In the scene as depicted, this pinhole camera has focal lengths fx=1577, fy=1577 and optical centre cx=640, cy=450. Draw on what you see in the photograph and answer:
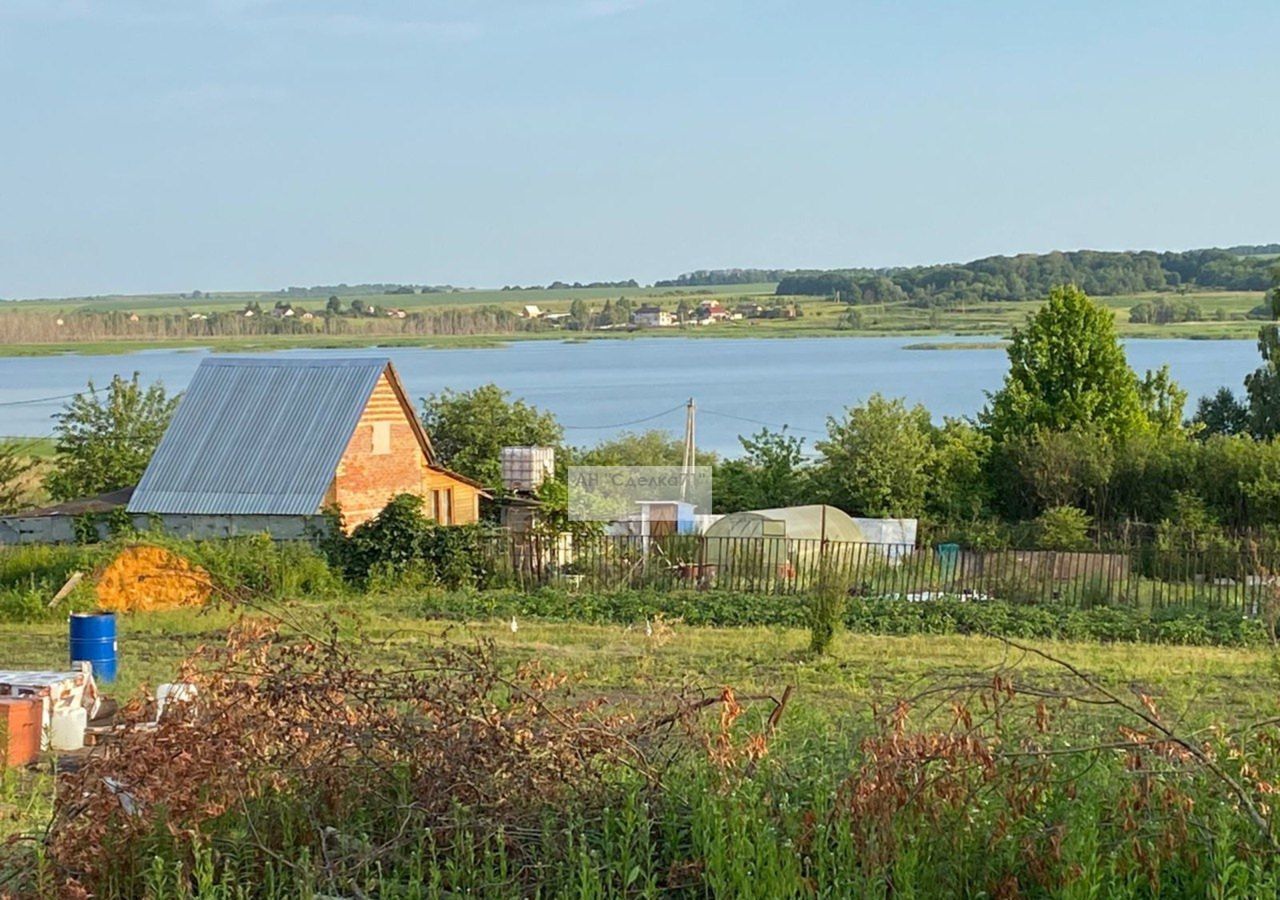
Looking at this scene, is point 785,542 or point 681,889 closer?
point 681,889

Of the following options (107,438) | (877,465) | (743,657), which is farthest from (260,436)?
(743,657)

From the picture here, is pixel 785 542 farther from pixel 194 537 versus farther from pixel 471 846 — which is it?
pixel 471 846

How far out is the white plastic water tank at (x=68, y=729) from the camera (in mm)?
9344

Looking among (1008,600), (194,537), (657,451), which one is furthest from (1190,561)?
(657,451)

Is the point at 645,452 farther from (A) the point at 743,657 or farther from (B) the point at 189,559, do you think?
(A) the point at 743,657

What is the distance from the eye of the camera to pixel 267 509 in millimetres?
26359

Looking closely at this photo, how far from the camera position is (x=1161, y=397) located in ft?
149

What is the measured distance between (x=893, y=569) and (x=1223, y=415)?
31907 millimetres

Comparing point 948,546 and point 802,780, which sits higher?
point 802,780

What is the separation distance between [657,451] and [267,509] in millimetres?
18257

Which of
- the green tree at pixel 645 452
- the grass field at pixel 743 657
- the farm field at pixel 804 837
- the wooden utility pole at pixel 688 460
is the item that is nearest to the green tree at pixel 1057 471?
the wooden utility pole at pixel 688 460

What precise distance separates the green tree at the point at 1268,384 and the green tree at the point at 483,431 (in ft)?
73.7

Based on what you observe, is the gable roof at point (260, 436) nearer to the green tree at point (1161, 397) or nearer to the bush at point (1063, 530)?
the bush at point (1063, 530)

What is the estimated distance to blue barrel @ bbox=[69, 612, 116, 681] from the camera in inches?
503
